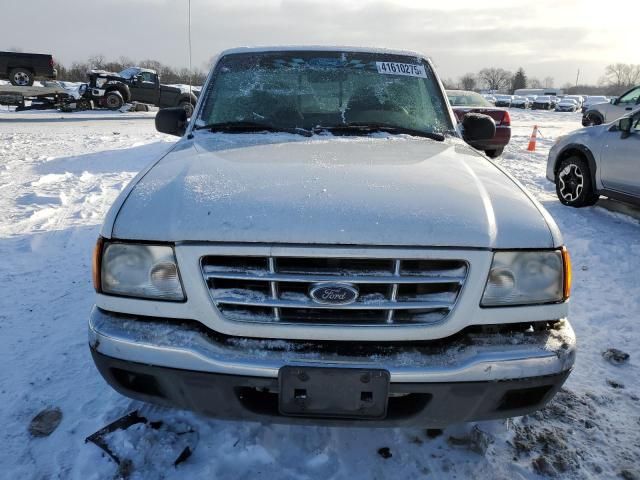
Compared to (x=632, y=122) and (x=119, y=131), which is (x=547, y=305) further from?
(x=119, y=131)

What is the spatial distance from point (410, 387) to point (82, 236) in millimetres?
4203

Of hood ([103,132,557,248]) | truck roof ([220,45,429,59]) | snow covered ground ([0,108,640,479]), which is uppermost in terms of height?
truck roof ([220,45,429,59])

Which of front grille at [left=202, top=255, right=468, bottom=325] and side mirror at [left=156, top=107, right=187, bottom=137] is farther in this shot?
side mirror at [left=156, top=107, right=187, bottom=137]

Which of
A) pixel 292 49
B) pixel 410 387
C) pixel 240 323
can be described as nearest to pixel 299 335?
pixel 240 323

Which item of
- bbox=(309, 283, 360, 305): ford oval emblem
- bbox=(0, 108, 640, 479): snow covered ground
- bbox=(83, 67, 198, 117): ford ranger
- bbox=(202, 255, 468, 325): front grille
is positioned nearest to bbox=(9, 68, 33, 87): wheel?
bbox=(83, 67, 198, 117): ford ranger

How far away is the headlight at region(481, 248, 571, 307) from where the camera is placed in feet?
5.56

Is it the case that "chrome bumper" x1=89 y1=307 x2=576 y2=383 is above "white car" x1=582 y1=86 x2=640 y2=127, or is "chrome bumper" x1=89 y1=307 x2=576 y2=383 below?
below

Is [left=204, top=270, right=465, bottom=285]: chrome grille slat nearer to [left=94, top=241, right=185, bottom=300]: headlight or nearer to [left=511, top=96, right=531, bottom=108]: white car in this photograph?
[left=94, top=241, right=185, bottom=300]: headlight

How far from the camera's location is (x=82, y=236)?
471 centimetres

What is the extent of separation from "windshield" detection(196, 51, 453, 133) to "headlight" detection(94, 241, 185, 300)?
54.4 inches

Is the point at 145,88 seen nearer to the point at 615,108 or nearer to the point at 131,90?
the point at 131,90

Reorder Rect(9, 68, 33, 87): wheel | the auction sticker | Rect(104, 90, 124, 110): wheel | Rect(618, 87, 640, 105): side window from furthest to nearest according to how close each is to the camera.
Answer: Rect(9, 68, 33, 87): wheel < Rect(104, 90, 124, 110): wheel < Rect(618, 87, 640, 105): side window < the auction sticker

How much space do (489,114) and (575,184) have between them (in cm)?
431

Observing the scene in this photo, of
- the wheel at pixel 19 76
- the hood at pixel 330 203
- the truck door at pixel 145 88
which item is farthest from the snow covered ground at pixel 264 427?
the wheel at pixel 19 76
